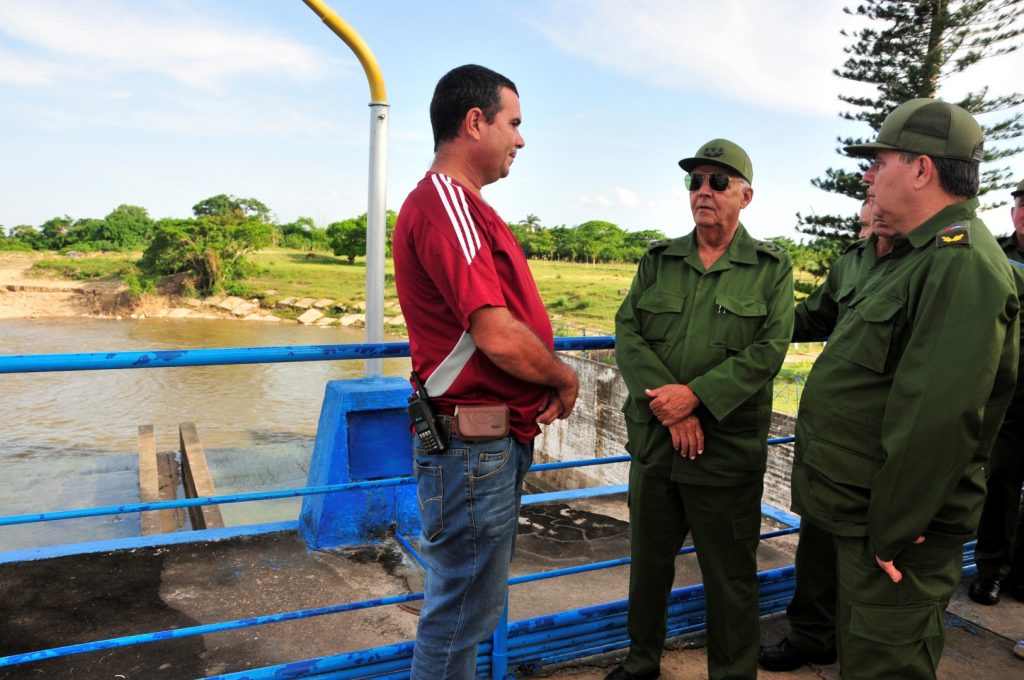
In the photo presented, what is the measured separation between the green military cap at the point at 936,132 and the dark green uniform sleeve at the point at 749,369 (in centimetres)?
54

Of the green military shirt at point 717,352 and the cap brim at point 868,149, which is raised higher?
the cap brim at point 868,149

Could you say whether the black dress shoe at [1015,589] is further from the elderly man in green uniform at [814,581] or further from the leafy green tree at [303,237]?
the leafy green tree at [303,237]

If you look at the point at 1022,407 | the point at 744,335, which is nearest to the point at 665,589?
the point at 744,335

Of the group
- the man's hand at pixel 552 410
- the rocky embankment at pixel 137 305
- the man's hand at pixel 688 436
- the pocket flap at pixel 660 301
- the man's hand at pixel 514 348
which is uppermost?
the pocket flap at pixel 660 301

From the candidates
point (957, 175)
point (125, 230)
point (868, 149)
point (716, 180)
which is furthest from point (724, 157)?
point (125, 230)

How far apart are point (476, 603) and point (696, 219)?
4.50 feet

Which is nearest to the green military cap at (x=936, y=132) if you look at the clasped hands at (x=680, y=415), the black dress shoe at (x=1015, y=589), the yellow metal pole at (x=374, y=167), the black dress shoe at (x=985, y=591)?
the clasped hands at (x=680, y=415)

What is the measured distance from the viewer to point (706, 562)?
7.17ft

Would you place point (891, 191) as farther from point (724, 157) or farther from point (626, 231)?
point (626, 231)

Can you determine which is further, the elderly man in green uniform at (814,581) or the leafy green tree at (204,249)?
the leafy green tree at (204,249)

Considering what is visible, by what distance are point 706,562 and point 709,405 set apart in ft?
1.75

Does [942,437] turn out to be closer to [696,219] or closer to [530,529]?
[696,219]

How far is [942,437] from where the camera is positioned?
151 cm

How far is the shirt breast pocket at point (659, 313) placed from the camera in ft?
7.28
